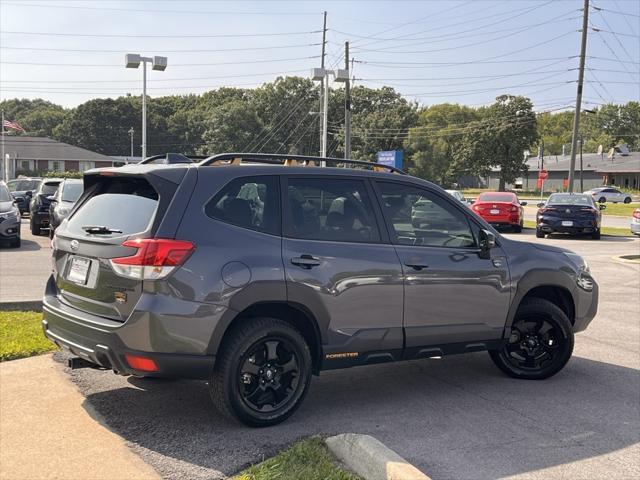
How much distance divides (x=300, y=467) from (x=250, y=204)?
73.4 inches

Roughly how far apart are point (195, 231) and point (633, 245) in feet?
66.6

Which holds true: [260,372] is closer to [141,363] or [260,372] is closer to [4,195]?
[141,363]

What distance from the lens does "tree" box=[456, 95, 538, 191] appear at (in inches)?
3455

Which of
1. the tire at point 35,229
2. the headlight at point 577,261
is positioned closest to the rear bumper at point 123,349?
the headlight at point 577,261

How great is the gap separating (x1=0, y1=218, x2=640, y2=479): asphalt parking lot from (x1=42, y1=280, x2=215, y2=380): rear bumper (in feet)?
1.67

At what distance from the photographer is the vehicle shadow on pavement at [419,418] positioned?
429 cm

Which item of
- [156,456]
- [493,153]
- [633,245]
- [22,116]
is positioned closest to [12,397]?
[156,456]

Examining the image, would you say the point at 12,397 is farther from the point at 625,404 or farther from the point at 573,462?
Answer: the point at 625,404

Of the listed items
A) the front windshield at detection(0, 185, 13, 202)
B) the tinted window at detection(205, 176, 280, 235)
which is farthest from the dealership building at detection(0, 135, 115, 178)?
the tinted window at detection(205, 176, 280, 235)

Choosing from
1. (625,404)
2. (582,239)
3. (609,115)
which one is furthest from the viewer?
(609,115)

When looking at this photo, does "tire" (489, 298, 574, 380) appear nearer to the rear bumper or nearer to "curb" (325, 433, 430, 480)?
"curb" (325, 433, 430, 480)

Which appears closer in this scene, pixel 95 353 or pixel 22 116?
pixel 95 353

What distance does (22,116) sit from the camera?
13488 centimetres

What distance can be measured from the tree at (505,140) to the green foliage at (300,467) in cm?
8764
